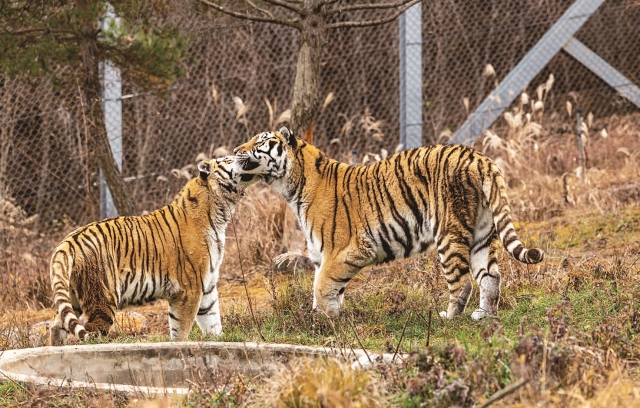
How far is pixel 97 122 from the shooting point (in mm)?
9203

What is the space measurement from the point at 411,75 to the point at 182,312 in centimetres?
484

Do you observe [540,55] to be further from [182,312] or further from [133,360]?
[133,360]

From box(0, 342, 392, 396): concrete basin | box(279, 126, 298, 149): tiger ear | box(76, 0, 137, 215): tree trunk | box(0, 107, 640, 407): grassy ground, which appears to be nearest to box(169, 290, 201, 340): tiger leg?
box(0, 107, 640, 407): grassy ground

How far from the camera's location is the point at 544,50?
11031 millimetres

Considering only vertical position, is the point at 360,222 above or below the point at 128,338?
above

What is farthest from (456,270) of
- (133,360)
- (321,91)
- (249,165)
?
(321,91)

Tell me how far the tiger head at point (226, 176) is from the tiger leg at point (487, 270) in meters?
1.70

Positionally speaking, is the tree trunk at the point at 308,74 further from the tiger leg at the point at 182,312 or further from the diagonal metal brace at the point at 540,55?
the diagonal metal brace at the point at 540,55

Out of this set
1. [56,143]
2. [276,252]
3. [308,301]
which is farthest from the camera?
[56,143]

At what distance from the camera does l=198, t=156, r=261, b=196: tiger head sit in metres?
6.89

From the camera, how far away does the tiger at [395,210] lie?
20.1ft

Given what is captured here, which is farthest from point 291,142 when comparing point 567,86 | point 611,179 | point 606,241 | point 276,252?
point 567,86

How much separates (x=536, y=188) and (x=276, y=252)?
3.01 meters

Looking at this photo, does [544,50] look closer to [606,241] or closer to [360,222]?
[606,241]
